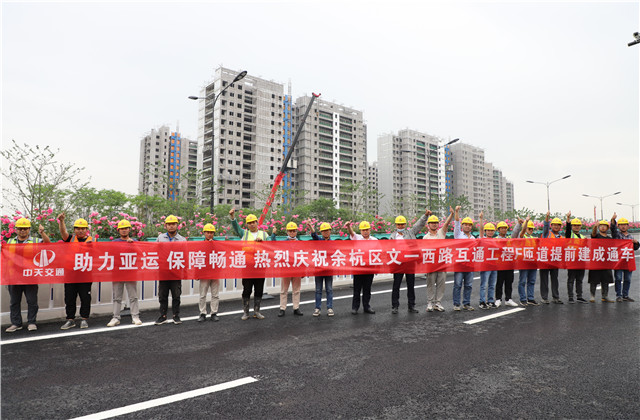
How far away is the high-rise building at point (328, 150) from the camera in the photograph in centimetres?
10238

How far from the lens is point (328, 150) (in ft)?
350

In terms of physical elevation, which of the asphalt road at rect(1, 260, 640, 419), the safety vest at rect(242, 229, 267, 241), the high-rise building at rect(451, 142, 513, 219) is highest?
the high-rise building at rect(451, 142, 513, 219)

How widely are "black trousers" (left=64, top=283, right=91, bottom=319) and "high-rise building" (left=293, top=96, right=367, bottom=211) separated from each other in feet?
290

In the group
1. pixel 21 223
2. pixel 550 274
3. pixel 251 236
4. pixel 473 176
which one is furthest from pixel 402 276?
pixel 473 176

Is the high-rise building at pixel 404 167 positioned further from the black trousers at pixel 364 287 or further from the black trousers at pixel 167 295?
the black trousers at pixel 167 295

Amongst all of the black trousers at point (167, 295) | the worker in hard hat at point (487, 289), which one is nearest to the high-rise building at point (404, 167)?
the worker in hard hat at point (487, 289)

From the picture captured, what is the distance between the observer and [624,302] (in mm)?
10266

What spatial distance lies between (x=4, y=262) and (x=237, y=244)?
14.5 ft

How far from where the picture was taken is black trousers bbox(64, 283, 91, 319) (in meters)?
7.52

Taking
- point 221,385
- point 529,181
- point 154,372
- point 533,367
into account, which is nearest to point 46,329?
point 154,372

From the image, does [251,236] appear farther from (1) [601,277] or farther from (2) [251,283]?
(1) [601,277]

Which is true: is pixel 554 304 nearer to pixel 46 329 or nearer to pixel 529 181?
pixel 46 329

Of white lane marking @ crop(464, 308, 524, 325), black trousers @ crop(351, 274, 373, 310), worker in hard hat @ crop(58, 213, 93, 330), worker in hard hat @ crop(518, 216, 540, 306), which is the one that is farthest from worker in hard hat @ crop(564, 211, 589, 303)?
worker in hard hat @ crop(58, 213, 93, 330)

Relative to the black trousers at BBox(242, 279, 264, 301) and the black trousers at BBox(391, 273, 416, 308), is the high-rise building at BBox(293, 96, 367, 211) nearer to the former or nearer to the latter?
the black trousers at BBox(391, 273, 416, 308)
